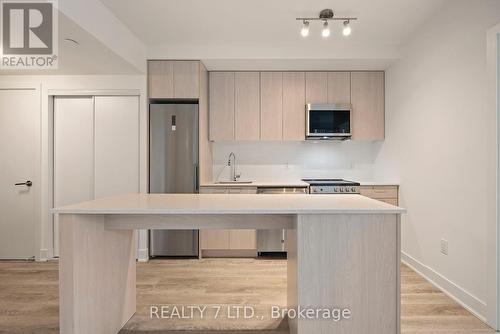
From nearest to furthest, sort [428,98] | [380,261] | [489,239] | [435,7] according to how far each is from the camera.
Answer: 1. [380,261]
2. [489,239]
3. [435,7]
4. [428,98]

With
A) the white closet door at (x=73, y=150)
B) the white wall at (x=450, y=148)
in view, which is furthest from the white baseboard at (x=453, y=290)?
the white closet door at (x=73, y=150)

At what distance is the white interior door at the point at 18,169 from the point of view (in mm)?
3592

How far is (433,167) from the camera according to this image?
280 cm

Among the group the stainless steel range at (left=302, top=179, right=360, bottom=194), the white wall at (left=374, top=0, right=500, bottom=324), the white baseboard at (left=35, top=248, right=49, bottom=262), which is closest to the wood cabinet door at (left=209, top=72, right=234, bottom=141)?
the stainless steel range at (left=302, top=179, right=360, bottom=194)

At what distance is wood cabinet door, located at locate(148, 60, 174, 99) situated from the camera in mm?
3553

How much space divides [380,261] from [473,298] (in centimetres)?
122

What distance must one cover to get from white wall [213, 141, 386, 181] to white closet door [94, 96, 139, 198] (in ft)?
5.07

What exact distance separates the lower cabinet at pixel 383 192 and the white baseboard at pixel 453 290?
2.33 ft

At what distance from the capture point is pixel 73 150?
12.0 feet

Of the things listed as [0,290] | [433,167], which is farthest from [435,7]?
[0,290]

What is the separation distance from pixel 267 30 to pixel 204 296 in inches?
109

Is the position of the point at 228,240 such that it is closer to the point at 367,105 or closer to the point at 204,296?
the point at 204,296

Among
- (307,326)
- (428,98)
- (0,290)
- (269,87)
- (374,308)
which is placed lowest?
(0,290)

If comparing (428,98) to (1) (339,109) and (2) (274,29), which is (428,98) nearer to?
(1) (339,109)
